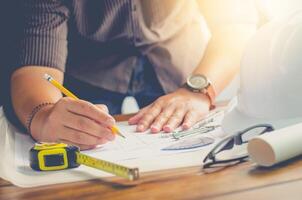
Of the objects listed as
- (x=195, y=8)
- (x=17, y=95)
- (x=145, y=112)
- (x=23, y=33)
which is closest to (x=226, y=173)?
(x=145, y=112)

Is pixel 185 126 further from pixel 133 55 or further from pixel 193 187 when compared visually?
pixel 133 55

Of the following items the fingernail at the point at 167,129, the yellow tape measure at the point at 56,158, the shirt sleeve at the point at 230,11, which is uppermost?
the shirt sleeve at the point at 230,11

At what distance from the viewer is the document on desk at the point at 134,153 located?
0.62 meters

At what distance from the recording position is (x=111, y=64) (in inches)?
49.1

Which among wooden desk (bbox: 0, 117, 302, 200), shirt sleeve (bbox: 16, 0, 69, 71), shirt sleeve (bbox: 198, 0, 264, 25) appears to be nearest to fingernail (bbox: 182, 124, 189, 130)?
wooden desk (bbox: 0, 117, 302, 200)

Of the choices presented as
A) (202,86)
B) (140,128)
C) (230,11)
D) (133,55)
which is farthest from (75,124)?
(230,11)

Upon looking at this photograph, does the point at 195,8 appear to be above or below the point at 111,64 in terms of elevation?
above

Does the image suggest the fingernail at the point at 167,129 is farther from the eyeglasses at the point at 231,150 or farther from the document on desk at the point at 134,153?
the eyeglasses at the point at 231,150

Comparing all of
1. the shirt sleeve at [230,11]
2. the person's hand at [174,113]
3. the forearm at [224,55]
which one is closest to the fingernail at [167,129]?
the person's hand at [174,113]

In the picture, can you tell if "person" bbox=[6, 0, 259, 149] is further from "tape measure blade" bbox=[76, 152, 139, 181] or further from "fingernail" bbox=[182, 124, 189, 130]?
"tape measure blade" bbox=[76, 152, 139, 181]

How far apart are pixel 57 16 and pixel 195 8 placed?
0.44 metres

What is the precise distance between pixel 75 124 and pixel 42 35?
338 mm

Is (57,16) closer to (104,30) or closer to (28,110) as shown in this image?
(104,30)

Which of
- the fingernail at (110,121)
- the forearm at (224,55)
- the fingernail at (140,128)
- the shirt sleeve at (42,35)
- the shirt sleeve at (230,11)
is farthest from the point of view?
the shirt sleeve at (230,11)
